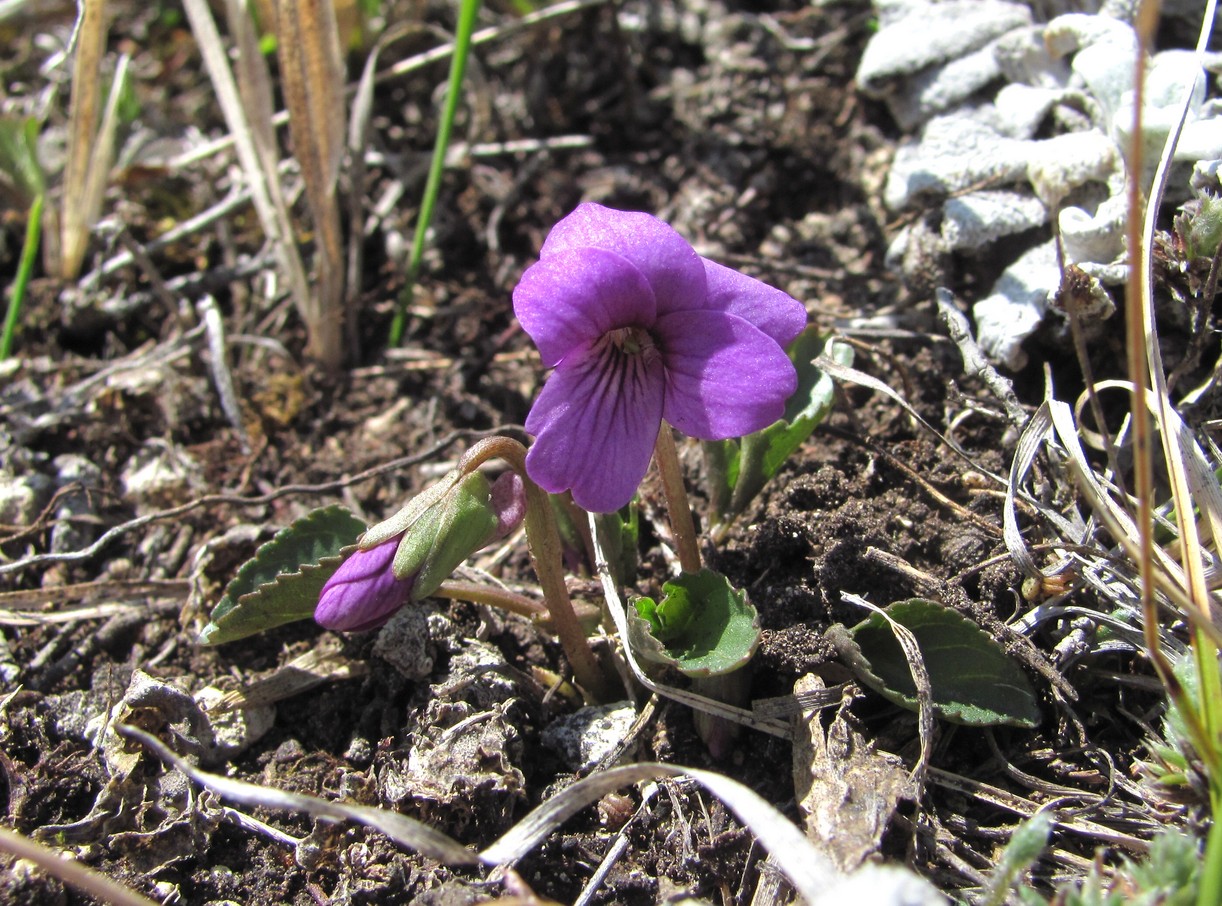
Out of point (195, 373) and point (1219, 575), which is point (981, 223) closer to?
point (1219, 575)

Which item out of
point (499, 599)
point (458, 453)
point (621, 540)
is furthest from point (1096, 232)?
point (458, 453)

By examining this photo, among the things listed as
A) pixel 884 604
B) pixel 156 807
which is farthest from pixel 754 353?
pixel 156 807

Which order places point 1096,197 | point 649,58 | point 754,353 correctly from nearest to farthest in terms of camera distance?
point 754,353, point 1096,197, point 649,58

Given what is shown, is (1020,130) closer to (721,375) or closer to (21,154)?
(721,375)

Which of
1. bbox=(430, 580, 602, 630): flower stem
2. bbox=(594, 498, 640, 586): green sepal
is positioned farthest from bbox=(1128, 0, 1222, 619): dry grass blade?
bbox=(430, 580, 602, 630): flower stem

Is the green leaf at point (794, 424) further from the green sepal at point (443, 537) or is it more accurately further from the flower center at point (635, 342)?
the green sepal at point (443, 537)

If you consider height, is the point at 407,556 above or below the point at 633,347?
below
